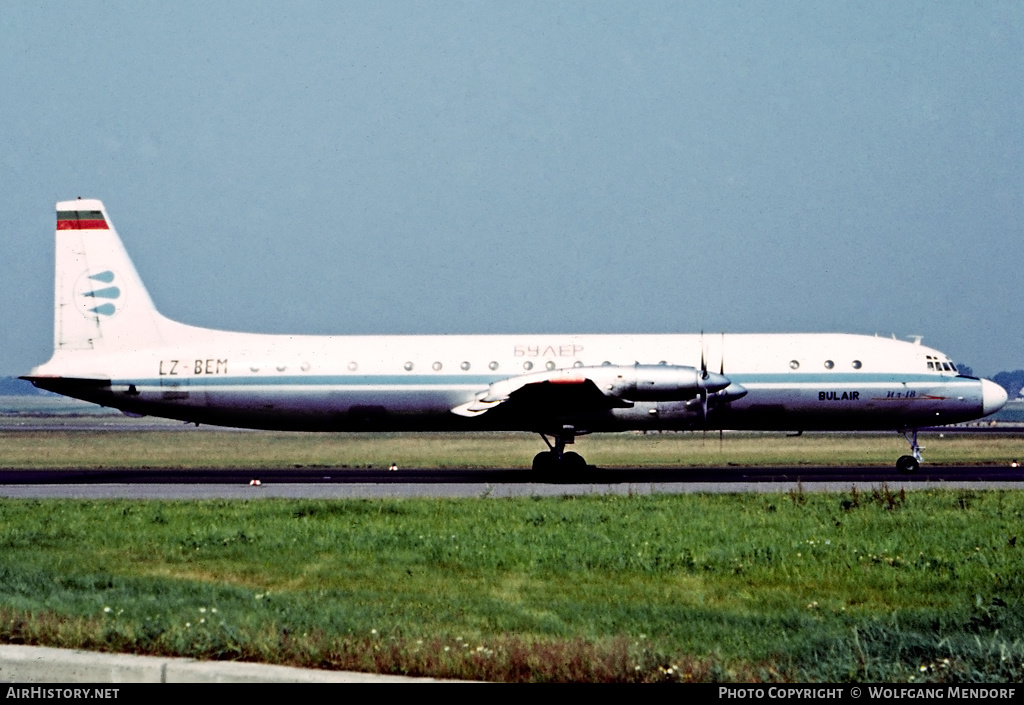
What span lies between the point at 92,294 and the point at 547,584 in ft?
73.3

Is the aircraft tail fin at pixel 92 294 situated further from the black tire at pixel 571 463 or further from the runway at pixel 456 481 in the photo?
the black tire at pixel 571 463

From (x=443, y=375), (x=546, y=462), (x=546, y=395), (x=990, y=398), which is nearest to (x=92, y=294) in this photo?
(x=443, y=375)

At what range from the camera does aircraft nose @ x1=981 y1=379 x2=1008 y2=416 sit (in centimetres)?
3125

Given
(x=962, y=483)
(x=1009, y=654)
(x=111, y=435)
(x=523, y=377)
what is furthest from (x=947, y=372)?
(x=111, y=435)

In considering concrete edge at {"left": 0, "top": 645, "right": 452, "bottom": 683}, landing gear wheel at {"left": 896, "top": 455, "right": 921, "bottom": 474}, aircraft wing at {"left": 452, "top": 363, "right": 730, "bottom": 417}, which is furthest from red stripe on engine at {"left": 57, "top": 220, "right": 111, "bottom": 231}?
concrete edge at {"left": 0, "top": 645, "right": 452, "bottom": 683}

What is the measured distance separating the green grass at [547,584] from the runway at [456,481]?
2.68 meters

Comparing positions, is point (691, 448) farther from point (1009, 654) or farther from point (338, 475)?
point (1009, 654)

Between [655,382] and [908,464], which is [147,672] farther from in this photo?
[908,464]

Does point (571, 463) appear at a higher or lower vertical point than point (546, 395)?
lower

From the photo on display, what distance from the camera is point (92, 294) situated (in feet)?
103

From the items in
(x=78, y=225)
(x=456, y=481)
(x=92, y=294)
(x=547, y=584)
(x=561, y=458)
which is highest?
(x=78, y=225)

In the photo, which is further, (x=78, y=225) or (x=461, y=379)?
(x=78, y=225)

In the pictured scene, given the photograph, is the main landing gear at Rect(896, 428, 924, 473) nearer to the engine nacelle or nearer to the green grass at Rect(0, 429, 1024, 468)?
the green grass at Rect(0, 429, 1024, 468)
